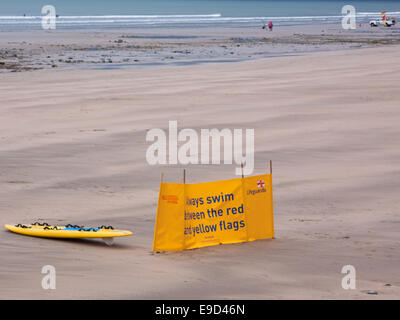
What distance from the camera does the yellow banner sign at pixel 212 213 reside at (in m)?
8.15

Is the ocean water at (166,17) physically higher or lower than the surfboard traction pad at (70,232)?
higher

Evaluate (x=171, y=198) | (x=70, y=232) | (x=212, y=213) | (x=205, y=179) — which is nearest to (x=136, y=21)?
(x=205, y=179)

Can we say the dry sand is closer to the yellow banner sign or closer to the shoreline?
the yellow banner sign

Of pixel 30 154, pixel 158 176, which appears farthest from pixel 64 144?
pixel 158 176

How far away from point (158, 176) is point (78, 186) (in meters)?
1.43

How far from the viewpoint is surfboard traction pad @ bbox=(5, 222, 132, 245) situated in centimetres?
848

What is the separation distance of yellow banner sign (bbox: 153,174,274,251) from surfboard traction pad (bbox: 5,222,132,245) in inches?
21.5

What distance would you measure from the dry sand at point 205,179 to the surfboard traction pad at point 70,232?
5.1 inches

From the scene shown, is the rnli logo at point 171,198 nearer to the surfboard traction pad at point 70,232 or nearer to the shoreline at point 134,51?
the surfboard traction pad at point 70,232

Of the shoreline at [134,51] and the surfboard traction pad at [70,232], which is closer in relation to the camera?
the surfboard traction pad at [70,232]

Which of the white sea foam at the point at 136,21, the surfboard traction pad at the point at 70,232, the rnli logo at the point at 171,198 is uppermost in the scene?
the white sea foam at the point at 136,21

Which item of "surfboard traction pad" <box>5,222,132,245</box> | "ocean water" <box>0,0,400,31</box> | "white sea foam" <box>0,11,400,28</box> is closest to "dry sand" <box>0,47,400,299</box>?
"surfboard traction pad" <box>5,222,132,245</box>

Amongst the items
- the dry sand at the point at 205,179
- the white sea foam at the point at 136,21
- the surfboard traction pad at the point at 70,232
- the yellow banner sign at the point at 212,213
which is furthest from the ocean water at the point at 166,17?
the yellow banner sign at the point at 212,213

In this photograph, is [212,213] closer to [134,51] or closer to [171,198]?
[171,198]
